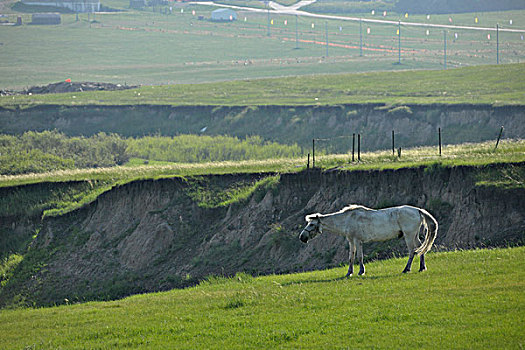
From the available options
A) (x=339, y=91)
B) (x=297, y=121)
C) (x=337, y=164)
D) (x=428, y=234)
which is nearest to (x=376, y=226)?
(x=428, y=234)

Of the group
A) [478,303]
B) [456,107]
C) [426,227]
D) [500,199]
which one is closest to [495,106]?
[456,107]

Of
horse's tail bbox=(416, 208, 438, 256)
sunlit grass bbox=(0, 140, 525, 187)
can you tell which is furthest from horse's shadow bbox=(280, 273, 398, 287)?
sunlit grass bbox=(0, 140, 525, 187)

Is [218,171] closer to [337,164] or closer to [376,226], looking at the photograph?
[337,164]

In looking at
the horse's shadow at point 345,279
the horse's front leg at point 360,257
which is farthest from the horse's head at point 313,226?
the horse's shadow at point 345,279

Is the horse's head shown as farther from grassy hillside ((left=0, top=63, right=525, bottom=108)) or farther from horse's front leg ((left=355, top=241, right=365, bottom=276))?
grassy hillside ((left=0, top=63, right=525, bottom=108))

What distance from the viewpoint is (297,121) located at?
102m

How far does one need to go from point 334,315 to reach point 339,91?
10176 cm

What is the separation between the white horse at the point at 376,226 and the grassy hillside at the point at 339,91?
6832 centimetres

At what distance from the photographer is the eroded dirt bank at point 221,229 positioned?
3525 centimetres

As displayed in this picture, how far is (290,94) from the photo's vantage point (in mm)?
124375

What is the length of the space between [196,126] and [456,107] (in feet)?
111

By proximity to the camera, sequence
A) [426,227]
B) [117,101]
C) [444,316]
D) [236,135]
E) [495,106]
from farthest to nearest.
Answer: [117,101] < [236,135] < [495,106] < [426,227] < [444,316]

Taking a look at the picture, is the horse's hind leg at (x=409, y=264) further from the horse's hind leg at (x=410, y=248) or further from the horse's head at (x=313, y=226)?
the horse's head at (x=313, y=226)

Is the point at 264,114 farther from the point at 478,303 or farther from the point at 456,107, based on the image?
the point at 478,303
